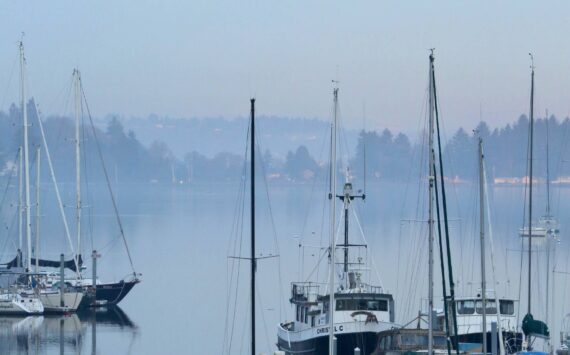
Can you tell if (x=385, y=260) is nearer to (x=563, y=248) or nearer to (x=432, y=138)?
(x=563, y=248)

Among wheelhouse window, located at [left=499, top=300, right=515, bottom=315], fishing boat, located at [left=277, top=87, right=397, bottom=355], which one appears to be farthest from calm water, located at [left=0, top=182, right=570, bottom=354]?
wheelhouse window, located at [left=499, top=300, right=515, bottom=315]

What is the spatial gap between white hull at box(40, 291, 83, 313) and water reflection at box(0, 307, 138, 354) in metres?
0.28

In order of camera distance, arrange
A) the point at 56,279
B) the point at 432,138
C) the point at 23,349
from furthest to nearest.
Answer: the point at 56,279
the point at 23,349
the point at 432,138

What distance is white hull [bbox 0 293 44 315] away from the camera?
40812mm

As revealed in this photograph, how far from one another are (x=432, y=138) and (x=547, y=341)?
240 inches

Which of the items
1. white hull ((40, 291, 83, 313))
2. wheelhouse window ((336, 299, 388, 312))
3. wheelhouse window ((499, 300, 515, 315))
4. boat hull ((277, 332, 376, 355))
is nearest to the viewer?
boat hull ((277, 332, 376, 355))

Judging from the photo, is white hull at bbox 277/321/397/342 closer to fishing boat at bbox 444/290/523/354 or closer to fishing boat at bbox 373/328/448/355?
fishing boat at bbox 444/290/523/354

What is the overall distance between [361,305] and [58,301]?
45.8 ft

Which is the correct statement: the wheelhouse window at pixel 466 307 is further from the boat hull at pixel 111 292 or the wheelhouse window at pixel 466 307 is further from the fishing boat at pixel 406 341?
the boat hull at pixel 111 292

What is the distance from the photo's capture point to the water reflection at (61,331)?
36125 millimetres

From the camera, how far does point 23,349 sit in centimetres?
3581

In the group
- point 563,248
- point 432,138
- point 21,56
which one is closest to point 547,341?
point 432,138

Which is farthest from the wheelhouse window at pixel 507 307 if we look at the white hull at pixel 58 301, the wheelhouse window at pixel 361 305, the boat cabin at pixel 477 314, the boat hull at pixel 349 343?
the white hull at pixel 58 301

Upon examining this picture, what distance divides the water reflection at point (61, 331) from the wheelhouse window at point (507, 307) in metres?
10.7
